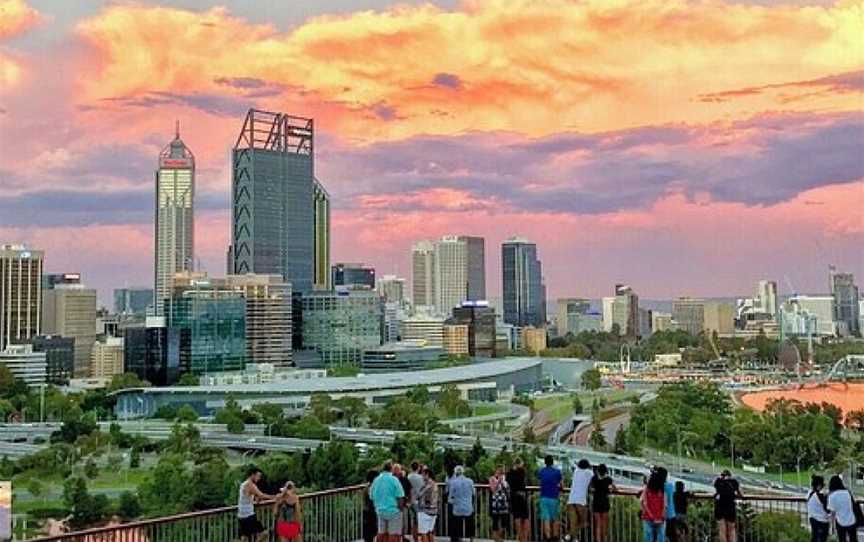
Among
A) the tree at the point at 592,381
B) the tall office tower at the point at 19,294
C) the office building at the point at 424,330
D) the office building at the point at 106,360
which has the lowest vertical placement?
the tree at the point at 592,381

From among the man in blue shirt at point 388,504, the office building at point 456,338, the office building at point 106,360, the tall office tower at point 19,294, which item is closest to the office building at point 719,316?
the office building at point 456,338

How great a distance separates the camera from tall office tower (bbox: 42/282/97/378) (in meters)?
127

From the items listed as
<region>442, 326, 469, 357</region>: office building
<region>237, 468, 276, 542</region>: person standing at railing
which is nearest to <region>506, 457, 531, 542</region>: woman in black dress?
<region>237, 468, 276, 542</region>: person standing at railing

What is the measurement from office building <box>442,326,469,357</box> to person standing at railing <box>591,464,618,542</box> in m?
133

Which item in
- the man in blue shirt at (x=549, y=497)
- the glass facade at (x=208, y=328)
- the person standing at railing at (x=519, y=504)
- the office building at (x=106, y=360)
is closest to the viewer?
the man in blue shirt at (x=549, y=497)

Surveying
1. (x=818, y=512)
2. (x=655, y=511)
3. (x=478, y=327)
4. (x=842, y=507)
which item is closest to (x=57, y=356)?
(x=478, y=327)

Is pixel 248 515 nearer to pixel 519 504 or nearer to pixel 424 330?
pixel 519 504

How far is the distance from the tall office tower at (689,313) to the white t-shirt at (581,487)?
178700 mm

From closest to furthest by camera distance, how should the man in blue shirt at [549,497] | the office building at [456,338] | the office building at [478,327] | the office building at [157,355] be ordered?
the man in blue shirt at [549,497], the office building at [157,355], the office building at [456,338], the office building at [478,327]

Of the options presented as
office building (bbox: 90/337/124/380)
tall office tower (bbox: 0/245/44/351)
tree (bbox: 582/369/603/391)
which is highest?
tall office tower (bbox: 0/245/44/351)

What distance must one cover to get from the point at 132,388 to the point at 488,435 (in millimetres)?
37848

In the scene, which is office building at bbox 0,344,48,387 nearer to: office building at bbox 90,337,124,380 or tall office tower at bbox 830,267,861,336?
office building at bbox 90,337,124,380

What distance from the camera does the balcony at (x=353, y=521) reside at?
9.06 m

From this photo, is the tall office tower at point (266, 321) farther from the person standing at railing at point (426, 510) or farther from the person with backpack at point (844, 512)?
the person with backpack at point (844, 512)
